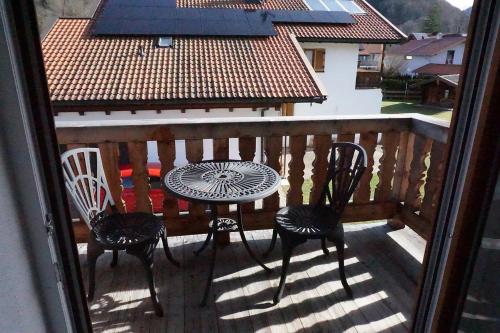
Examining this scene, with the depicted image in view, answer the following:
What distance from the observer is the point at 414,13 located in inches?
1251

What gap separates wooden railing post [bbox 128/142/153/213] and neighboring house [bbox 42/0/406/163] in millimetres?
6821

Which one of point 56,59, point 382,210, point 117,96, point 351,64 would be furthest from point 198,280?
point 351,64

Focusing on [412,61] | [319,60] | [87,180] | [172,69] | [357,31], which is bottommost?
[87,180]

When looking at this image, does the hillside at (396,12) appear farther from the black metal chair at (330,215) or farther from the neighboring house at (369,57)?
the black metal chair at (330,215)

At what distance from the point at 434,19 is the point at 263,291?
4078 centimetres

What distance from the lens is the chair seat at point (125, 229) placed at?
5.97ft

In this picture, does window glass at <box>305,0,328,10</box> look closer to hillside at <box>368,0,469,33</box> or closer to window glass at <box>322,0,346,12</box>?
window glass at <box>322,0,346,12</box>

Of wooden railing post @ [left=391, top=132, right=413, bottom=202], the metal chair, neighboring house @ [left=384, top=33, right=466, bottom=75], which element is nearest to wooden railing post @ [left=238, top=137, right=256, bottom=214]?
the metal chair

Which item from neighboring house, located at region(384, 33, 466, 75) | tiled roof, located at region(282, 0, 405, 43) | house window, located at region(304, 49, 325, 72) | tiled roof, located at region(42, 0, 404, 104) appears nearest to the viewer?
tiled roof, located at region(42, 0, 404, 104)

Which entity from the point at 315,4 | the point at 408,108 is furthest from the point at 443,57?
the point at 315,4

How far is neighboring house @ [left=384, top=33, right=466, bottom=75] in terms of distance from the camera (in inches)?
1126

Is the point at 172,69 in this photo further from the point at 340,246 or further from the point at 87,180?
the point at 340,246

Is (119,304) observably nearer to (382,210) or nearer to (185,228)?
(185,228)

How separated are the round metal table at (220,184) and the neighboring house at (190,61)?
7.04m
